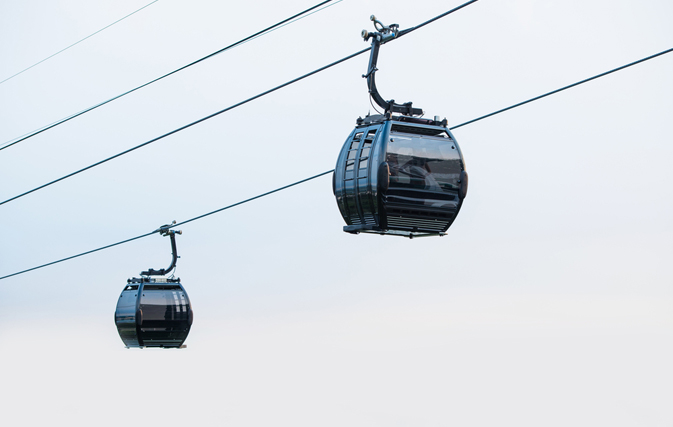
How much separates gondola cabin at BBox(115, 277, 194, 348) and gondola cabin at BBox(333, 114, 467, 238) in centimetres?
1030

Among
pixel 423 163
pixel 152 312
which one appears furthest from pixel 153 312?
pixel 423 163

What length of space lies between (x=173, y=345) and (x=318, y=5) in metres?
11.6

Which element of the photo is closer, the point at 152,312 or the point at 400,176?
the point at 400,176

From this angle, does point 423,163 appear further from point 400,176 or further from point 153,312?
point 153,312

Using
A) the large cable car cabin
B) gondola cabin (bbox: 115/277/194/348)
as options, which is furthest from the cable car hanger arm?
gondola cabin (bbox: 115/277/194/348)

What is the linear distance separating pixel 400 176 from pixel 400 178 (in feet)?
0.09

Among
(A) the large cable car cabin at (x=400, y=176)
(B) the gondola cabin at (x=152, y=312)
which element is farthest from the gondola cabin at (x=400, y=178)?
(B) the gondola cabin at (x=152, y=312)

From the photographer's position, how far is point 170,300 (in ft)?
80.3

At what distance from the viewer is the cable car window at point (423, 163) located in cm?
1433

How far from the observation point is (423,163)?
14.5 metres

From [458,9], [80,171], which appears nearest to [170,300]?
[80,171]

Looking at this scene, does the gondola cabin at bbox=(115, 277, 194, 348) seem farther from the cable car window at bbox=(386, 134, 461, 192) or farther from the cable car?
the cable car window at bbox=(386, 134, 461, 192)

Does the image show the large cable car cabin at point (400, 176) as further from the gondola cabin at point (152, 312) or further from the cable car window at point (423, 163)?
the gondola cabin at point (152, 312)

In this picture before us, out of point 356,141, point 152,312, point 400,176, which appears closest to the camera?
point 400,176
